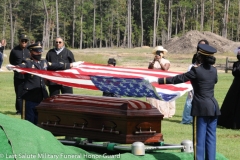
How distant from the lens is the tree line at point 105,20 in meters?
93.7

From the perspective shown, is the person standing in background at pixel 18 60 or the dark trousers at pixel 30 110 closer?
the dark trousers at pixel 30 110

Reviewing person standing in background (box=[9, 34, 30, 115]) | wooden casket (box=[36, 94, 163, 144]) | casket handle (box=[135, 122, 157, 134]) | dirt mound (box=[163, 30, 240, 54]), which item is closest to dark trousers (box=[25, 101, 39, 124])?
wooden casket (box=[36, 94, 163, 144])

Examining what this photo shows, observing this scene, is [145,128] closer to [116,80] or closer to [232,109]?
[116,80]

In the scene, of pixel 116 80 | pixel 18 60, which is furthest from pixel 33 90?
pixel 18 60

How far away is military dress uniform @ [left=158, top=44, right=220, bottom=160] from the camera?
286 inches

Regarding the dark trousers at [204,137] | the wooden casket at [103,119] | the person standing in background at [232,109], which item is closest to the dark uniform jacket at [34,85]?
the wooden casket at [103,119]

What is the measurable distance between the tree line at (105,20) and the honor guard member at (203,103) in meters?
83.7

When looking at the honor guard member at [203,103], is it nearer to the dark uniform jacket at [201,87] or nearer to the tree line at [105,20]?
the dark uniform jacket at [201,87]

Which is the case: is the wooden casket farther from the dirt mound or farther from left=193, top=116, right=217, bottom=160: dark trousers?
the dirt mound

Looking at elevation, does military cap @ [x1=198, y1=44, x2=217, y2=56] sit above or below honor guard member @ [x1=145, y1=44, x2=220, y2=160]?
above

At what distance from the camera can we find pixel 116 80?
25.6 feet

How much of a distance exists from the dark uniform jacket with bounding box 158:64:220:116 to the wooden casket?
472 millimetres

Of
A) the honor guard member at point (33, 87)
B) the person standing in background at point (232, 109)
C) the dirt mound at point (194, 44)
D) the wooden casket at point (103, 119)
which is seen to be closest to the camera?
the wooden casket at point (103, 119)

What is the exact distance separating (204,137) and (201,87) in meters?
0.58
